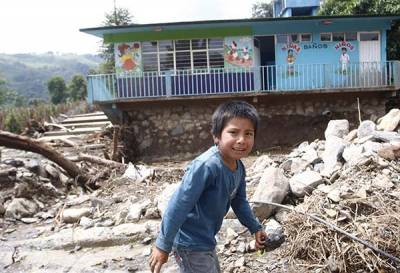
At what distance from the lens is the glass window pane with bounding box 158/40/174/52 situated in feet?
51.2

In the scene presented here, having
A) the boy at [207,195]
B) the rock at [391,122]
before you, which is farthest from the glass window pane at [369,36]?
the boy at [207,195]

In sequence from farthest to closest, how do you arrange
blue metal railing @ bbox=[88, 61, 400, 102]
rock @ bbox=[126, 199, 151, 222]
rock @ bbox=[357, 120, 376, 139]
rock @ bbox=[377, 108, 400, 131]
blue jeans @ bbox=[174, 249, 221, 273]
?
blue metal railing @ bbox=[88, 61, 400, 102]
rock @ bbox=[377, 108, 400, 131]
rock @ bbox=[357, 120, 376, 139]
rock @ bbox=[126, 199, 151, 222]
blue jeans @ bbox=[174, 249, 221, 273]

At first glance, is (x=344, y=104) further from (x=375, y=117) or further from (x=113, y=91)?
(x=113, y=91)

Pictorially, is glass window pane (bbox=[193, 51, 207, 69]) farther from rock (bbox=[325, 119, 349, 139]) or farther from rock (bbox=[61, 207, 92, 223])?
rock (bbox=[61, 207, 92, 223])

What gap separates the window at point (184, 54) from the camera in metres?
15.6

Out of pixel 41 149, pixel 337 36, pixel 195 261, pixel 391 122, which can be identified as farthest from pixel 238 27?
pixel 195 261

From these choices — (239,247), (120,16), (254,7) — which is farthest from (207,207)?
(254,7)

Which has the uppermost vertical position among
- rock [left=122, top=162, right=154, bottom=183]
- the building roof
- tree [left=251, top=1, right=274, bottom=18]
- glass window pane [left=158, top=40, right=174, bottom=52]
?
tree [left=251, top=1, right=274, bottom=18]

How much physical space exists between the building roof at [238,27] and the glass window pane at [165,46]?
0.17m

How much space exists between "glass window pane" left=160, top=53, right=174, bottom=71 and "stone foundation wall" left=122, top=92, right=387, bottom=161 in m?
1.44

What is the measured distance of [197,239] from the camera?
243 centimetres

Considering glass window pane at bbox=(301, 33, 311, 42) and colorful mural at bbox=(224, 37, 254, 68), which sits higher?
glass window pane at bbox=(301, 33, 311, 42)

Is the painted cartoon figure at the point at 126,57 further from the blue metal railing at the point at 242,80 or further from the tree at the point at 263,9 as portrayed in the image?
the tree at the point at 263,9

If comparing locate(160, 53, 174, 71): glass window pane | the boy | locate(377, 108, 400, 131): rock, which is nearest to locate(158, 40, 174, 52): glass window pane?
locate(160, 53, 174, 71): glass window pane
